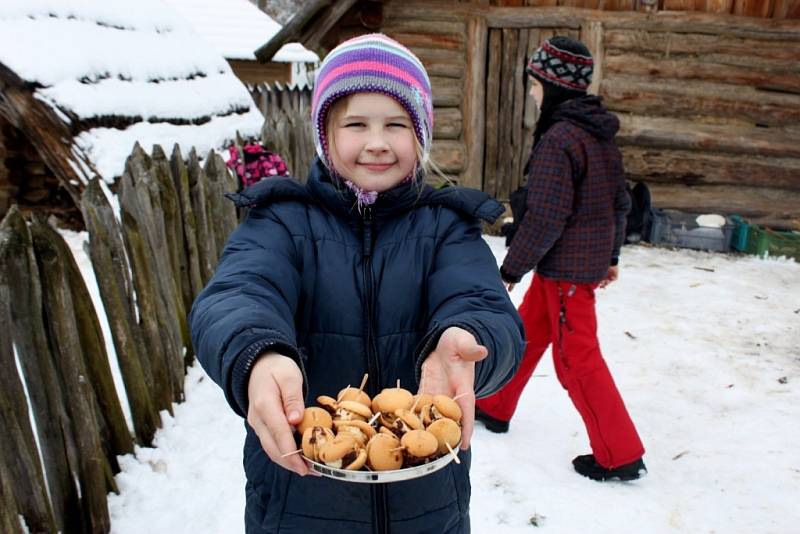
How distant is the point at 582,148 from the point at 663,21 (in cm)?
572

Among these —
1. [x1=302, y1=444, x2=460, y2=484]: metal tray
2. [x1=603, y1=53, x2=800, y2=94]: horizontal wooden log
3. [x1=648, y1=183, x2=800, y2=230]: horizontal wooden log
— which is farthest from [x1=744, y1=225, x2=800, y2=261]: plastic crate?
[x1=302, y1=444, x2=460, y2=484]: metal tray

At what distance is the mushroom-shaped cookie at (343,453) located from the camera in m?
1.14

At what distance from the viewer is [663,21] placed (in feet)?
25.6

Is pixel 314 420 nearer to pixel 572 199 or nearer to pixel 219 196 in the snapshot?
pixel 572 199

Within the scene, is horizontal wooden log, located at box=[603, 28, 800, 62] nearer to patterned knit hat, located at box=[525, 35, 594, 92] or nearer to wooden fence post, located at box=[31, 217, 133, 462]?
patterned knit hat, located at box=[525, 35, 594, 92]

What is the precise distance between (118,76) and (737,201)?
7339 mm

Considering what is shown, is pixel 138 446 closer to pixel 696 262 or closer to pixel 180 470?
pixel 180 470

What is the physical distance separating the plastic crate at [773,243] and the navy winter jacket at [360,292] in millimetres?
7231

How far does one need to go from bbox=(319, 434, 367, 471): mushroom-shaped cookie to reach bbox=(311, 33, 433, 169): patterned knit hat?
0.81m

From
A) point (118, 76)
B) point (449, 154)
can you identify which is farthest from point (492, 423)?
point (449, 154)

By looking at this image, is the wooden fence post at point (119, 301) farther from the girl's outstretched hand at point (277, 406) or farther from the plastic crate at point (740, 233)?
the plastic crate at point (740, 233)

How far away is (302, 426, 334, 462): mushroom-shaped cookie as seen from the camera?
114cm

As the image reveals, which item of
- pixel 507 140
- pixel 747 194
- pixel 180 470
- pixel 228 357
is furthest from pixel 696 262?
pixel 228 357

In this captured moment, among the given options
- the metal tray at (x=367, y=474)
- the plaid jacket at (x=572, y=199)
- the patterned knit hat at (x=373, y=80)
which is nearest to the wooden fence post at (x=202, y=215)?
the plaid jacket at (x=572, y=199)
